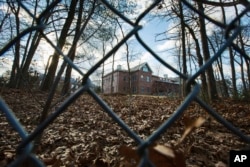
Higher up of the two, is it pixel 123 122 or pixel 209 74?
pixel 209 74

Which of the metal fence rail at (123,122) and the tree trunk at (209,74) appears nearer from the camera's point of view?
the metal fence rail at (123,122)

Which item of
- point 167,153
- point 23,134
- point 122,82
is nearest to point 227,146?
point 167,153

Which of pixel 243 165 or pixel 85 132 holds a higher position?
pixel 243 165

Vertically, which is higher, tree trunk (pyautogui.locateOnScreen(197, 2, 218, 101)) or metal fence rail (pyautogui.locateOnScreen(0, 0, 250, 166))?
tree trunk (pyautogui.locateOnScreen(197, 2, 218, 101))

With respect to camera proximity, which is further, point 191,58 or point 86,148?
point 191,58

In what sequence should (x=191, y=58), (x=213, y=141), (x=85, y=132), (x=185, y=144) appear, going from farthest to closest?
(x=191, y=58) < (x=85, y=132) < (x=213, y=141) < (x=185, y=144)

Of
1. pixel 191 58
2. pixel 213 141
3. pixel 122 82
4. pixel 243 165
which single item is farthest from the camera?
pixel 122 82

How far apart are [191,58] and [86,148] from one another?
1478 cm

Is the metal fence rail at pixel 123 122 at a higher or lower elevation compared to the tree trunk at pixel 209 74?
lower

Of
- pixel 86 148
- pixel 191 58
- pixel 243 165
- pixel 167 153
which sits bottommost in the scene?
pixel 86 148

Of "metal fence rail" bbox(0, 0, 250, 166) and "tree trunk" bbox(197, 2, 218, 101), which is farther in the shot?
"tree trunk" bbox(197, 2, 218, 101)

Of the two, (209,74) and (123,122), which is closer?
(123,122)

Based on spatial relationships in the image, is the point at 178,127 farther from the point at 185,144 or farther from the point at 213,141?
the point at 185,144

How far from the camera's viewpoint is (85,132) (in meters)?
3.08
